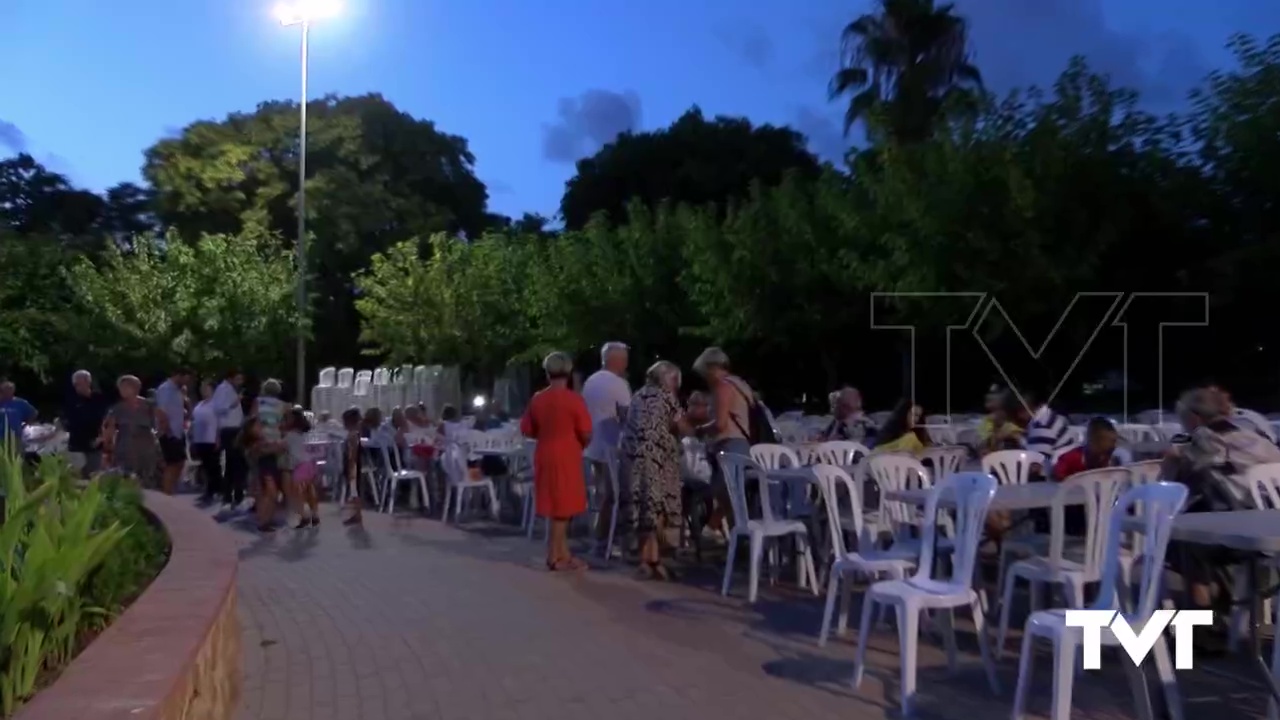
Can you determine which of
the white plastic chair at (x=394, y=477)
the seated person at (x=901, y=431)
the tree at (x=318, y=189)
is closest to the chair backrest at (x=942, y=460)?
the seated person at (x=901, y=431)

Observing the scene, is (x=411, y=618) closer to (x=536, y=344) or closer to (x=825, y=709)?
(x=825, y=709)

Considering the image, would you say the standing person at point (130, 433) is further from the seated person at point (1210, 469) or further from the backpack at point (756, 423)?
the seated person at point (1210, 469)

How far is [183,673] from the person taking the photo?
13.8 feet

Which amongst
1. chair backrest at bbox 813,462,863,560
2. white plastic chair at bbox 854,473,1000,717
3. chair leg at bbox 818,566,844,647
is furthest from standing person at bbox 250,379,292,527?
white plastic chair at bbox 854,473,1000,717

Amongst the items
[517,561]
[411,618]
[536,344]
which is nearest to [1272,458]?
[411,618]

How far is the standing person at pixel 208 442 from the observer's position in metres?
17.4

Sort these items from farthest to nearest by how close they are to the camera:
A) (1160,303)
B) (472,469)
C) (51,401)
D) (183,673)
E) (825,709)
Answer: (51,401) < (1160,303) < (472,469) < (825,709) < (183,673)

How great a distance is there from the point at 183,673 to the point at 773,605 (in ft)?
19.0

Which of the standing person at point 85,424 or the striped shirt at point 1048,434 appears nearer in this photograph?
the striped shirt at point 1048,434

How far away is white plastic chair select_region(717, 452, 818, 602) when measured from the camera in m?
9.40

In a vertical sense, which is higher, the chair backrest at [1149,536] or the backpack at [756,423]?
the backpack at [756,423]

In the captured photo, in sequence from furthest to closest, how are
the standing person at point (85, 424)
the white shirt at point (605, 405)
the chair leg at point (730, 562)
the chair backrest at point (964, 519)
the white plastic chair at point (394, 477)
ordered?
the white plastic chair at point (394, 477) → the standing person at point (85, 424) → the white shirt at point (605, 405) → the chair leg at point (730, 562) → the chair backrest at point (964, 519)

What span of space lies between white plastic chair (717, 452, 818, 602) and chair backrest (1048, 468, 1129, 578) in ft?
8.29

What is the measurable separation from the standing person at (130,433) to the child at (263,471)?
4.80 ft
